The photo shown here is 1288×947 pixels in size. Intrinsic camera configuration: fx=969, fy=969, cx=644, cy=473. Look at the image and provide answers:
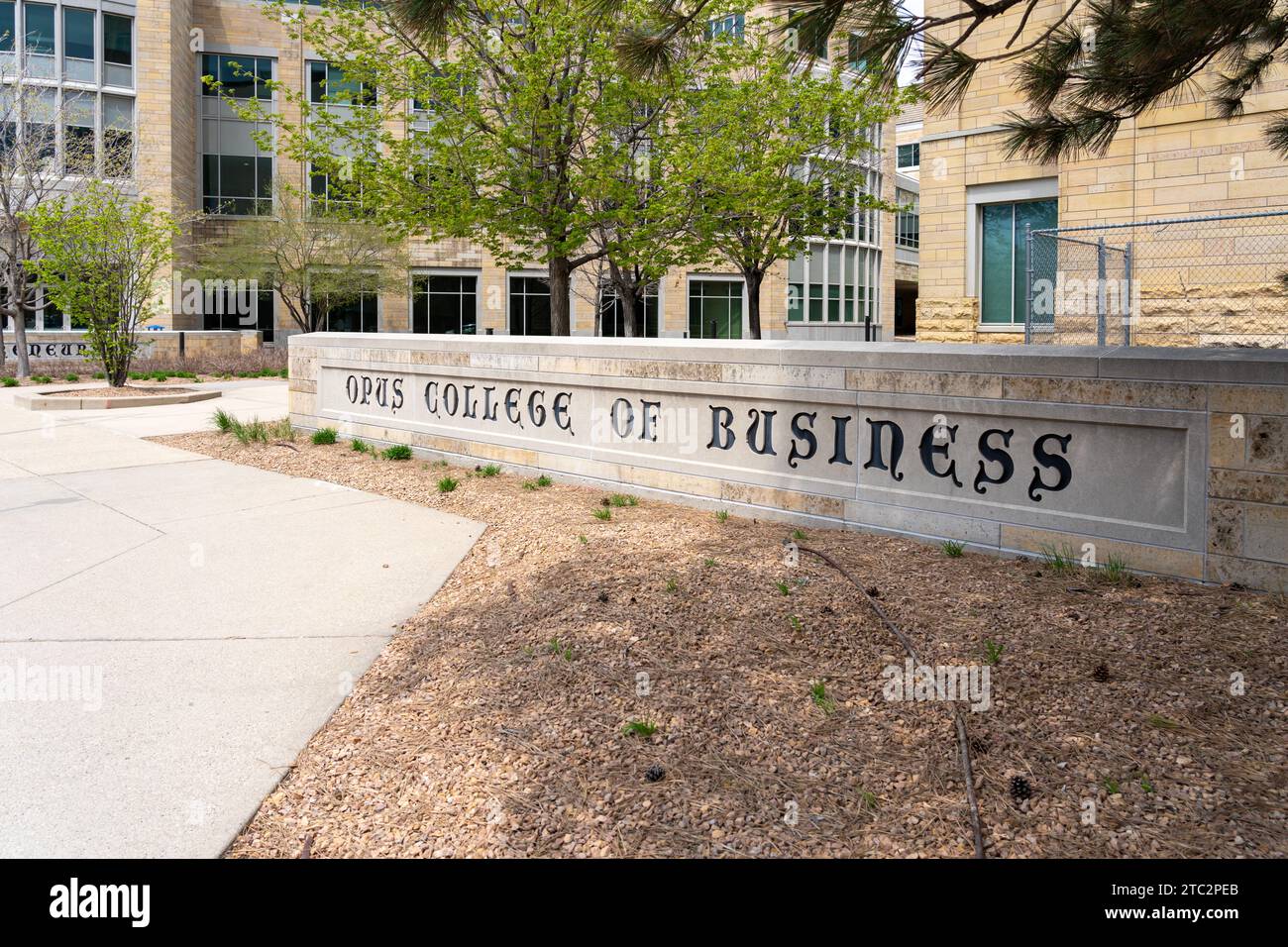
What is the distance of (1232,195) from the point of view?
503 inches

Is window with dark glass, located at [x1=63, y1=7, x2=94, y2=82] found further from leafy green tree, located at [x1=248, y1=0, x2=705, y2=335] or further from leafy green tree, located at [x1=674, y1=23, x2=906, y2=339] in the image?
leafy green tree, located at [x1=248, y1=0, x2=705, y2=335]

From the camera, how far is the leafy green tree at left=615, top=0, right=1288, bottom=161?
15.6ft

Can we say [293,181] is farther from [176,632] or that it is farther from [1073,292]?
[176,632]

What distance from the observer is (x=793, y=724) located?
3.62 m

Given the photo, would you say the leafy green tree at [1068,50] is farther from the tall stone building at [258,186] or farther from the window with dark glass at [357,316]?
the window with dark glass at [357,316]

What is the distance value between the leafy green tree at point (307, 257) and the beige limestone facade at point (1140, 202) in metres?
20.7

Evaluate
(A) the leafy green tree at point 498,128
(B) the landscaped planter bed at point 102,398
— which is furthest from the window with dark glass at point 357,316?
(A) the leafy green tree at point 498,128

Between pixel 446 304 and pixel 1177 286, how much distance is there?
31371 millimetres

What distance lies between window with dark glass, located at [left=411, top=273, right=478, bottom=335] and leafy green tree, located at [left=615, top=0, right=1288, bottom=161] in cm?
3463

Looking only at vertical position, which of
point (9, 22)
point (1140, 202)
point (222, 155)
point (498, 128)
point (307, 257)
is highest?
point (9, 22)

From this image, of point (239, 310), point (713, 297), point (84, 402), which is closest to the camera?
point (84, 402)

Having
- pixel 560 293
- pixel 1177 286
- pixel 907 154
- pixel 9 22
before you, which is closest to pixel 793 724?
pixel 1177 286

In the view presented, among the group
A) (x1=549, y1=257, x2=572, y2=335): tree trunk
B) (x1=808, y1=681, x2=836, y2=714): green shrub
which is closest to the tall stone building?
(x1=549, y1=257, x2=572, y2=335): tree trunk

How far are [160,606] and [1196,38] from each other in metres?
6.28
